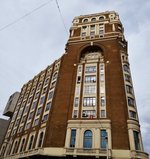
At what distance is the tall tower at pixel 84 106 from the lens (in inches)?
1387

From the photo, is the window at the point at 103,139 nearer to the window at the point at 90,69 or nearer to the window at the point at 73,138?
the window at the point at 73,138

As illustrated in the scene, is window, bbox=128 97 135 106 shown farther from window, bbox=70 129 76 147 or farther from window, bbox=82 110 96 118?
window, bbox=70 129 76 147

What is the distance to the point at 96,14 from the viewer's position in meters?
63.6

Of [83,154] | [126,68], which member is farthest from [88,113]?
[126,68]

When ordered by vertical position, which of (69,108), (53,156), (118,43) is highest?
(118,43)

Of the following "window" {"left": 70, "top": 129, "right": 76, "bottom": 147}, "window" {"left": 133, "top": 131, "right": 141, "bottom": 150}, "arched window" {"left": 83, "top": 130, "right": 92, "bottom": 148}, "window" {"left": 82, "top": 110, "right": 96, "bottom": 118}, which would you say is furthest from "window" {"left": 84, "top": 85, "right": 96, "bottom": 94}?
"window" {"left": 133, "top": 131, "right": 141, "bottom": 150}

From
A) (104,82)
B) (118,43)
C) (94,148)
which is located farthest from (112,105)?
(118,43)

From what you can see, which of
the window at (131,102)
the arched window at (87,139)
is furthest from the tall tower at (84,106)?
the window at (131,102)

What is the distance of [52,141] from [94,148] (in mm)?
8412

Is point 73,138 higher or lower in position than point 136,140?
lower

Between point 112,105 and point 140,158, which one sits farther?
point 112,105

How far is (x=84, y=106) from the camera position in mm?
41375

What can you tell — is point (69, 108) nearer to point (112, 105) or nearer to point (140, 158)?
point (112, 105)

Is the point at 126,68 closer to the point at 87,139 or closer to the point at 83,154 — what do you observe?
the point at 87,139
